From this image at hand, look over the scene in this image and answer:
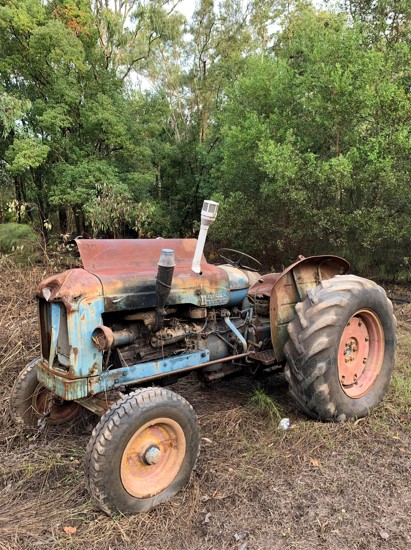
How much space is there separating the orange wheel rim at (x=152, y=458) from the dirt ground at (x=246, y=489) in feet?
0.44

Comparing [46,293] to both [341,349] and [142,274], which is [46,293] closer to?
[142,274]

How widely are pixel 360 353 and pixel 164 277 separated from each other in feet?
6.22

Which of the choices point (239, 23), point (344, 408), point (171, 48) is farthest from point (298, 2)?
point (344, 408)

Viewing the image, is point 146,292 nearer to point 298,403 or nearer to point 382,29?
point 298,403

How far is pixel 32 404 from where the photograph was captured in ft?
10.8

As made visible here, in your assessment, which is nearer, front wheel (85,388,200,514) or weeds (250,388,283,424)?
front wheel (85,388,200,514)

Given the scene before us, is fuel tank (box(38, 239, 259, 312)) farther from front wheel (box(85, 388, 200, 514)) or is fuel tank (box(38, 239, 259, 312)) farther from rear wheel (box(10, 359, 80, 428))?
rear wheel (box(10, 359, 80, 428))

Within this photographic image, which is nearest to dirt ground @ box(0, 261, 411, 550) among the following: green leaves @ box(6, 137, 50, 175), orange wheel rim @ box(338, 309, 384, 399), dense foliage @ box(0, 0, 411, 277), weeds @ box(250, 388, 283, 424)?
weeds @ box(250, 388, 283, 424)

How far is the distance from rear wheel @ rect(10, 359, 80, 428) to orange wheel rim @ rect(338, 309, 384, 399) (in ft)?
7.10

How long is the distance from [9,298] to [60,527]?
3.51 meters

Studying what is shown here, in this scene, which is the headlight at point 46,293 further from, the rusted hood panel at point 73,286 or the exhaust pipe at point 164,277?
the exhaust pipe at point 164,277

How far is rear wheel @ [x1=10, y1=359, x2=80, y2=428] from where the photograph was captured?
3238mm

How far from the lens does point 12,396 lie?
325 cm

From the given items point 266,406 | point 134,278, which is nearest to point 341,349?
point 266,406
